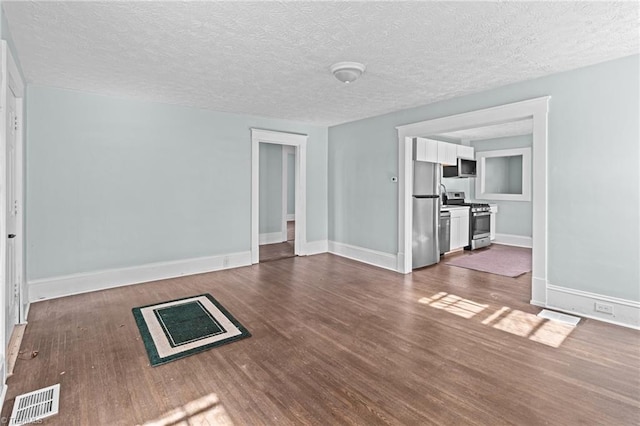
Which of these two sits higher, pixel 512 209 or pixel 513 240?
pixel 512 209

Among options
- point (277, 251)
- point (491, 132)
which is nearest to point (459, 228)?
point (491, 132)

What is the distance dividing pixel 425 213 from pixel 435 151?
1.16 metres

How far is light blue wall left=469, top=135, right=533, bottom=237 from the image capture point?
7234mm

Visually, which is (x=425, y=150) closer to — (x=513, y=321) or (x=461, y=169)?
(x=461, y=169)

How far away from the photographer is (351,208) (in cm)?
619

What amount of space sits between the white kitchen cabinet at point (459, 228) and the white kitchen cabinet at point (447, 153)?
975 millimetres

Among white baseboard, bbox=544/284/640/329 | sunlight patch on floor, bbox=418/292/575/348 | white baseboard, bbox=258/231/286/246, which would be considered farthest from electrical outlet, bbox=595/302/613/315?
white baseboard, bbox=258/231/286/246

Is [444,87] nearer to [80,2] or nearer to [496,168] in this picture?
[80,2]

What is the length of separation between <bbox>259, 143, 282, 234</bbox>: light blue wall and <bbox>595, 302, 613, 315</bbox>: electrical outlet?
621cm

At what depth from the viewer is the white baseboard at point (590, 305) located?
307cm

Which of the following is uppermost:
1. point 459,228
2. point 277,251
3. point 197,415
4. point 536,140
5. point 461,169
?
point 461,169

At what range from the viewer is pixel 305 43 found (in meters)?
2.68

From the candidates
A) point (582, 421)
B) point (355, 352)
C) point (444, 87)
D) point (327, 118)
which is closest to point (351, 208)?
point (327, 118)

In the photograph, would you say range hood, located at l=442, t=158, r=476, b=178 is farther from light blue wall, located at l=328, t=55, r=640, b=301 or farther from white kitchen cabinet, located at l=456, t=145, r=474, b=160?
light blue wall, located at l=328, t=55, r=640, b=301
